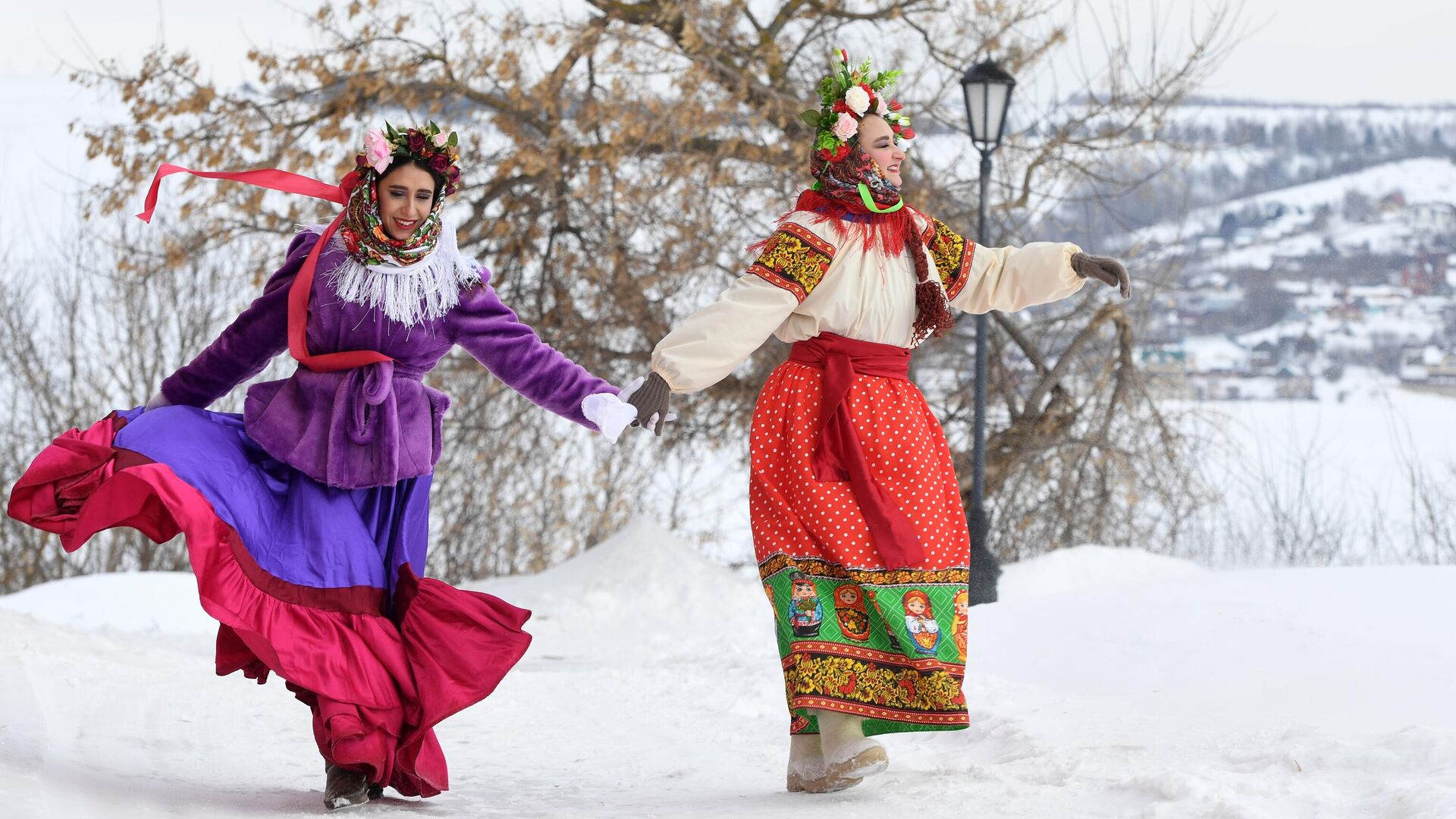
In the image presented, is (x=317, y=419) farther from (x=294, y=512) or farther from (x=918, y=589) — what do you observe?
(x=918, y=589)

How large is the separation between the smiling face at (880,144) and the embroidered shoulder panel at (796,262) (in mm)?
285

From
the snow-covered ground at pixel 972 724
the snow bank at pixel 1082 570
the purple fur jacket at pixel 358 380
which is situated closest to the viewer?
the snow-covered ground at pixel 972 724

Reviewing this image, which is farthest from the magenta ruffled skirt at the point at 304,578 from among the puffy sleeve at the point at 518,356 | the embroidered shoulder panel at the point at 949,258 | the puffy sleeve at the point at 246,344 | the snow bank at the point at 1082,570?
the snow bank at the point at 1082,570

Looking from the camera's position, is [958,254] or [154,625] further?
[154,625]

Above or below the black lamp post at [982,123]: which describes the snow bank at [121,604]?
below

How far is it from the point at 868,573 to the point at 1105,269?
1084 millimetres

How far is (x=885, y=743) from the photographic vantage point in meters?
4.43

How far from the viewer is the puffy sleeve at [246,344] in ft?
11.8

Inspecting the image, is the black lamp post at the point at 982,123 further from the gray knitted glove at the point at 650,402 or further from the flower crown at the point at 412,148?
the flower crown at the point at 412,148

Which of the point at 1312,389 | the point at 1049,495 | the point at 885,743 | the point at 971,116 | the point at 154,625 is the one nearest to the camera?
the point at 885,743

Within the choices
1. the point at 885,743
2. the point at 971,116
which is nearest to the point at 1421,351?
the point at 971,116

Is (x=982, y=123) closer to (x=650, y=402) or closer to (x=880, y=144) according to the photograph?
(x=880, y=144)

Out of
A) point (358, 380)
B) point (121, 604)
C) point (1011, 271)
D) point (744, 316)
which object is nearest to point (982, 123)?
point (1011, 271)

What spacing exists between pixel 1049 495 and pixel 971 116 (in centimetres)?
365
